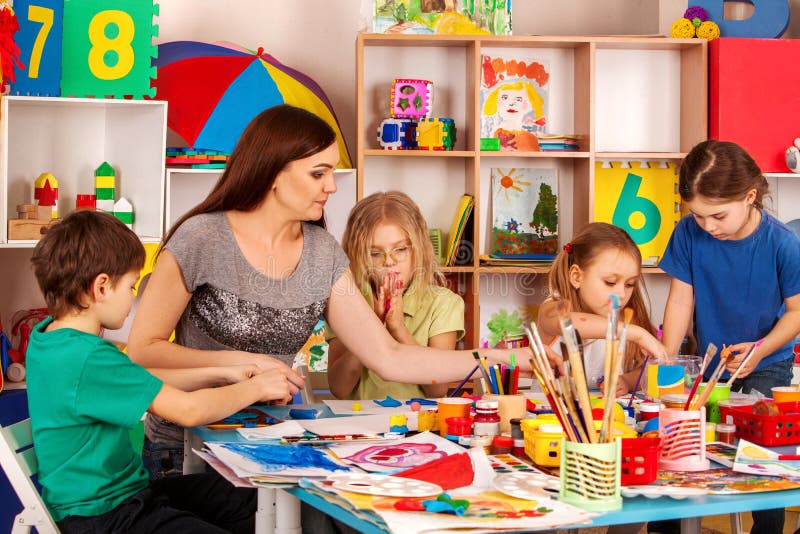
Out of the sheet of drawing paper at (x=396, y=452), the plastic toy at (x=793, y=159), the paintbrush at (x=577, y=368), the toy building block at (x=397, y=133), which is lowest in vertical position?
the sheet of drawing paper at (x=396, y=452)

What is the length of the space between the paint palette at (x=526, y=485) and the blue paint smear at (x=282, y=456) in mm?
220

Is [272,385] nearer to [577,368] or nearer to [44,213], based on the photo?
[577,368]

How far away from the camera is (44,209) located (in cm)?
305

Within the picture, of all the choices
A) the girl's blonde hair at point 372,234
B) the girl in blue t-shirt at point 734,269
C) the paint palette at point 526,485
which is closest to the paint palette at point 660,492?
the paint palette at point 526,485

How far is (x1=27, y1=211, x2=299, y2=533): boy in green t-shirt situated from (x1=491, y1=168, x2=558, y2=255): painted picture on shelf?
6.81ft

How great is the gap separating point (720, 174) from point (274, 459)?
1416 millimetres

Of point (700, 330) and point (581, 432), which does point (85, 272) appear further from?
point (700, 330)

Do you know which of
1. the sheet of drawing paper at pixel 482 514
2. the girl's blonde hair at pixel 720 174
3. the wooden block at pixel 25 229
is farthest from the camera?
the wooden block at pixel 25 229

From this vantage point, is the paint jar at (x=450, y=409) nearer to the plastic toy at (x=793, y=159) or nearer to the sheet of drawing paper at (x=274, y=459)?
the sheet of drawing paper at (x=274, y=459)

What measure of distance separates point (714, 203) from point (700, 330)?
408 millimetres

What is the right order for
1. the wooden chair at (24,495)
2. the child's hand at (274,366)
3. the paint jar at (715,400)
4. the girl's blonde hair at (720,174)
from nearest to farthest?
1. the wooden chair at (24,495)
2. the paint jar at (715,400)
3. the child's hand at (274,366)
4. the girl's blonde hair at (720,174)

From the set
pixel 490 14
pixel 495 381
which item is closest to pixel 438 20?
pixel 490 14

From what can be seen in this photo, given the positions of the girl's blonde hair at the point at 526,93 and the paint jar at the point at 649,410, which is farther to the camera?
the girl's blonde hair at the point at 526,93

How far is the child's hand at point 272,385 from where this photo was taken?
1.61m
